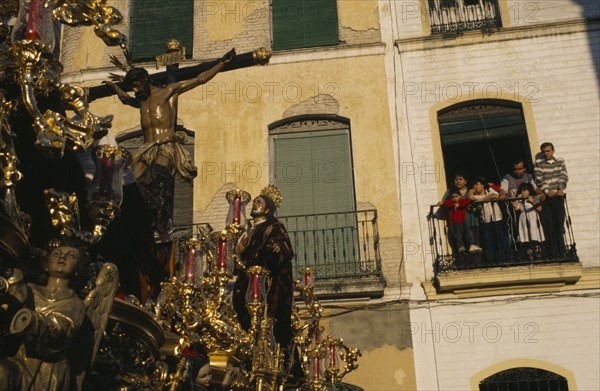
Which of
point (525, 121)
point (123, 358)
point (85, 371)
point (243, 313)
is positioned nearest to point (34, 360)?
point (85, 371)

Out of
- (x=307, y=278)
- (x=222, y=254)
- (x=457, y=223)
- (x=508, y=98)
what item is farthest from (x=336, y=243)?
(x=222, y=254)

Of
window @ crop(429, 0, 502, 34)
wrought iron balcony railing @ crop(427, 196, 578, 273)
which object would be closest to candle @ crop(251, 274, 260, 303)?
wrought iron balcony railing @ crop(427, 196, 578, 273)

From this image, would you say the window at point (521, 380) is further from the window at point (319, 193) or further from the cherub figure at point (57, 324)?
the cherub figure at point (57, 324)

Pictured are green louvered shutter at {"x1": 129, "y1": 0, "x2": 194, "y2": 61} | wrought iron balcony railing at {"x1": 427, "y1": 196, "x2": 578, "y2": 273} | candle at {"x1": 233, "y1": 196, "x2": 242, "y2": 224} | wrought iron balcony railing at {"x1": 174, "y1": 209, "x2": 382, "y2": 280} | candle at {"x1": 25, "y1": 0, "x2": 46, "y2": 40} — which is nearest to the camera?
candle at {"x1": 25, "y1": 0, "x2": 46, "y2": 40}

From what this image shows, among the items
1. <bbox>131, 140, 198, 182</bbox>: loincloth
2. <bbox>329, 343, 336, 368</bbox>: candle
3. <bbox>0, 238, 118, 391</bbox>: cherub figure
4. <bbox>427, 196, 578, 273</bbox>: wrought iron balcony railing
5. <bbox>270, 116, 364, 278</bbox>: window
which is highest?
<bbox>270, 116, 364, 278</bbox>: window

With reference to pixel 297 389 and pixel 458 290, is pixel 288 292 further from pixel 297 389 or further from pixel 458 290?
pixel 458 290

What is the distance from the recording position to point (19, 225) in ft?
13.3

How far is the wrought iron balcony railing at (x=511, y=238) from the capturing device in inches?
486

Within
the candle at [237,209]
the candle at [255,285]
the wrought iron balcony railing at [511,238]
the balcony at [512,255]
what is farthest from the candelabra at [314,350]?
the wrought iron balcony railing at [511,238]

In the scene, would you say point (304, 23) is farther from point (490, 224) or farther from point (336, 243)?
point (490, 224)

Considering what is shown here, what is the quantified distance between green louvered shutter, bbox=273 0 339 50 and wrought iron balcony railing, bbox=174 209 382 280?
375 cm

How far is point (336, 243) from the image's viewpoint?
1331 centimetres

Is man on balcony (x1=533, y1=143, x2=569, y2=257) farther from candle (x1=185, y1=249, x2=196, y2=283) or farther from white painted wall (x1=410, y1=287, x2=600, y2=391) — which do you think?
candle (x1=185, y1=249, x2=196, y2=283)

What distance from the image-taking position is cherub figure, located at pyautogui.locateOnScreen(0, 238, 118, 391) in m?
3.80
